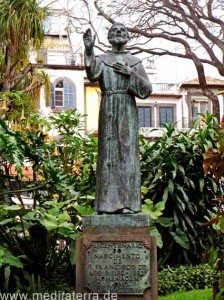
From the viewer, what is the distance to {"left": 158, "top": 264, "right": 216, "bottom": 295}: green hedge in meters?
8.98

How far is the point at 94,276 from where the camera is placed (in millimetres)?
5953

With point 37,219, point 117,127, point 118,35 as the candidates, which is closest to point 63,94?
point 37,219

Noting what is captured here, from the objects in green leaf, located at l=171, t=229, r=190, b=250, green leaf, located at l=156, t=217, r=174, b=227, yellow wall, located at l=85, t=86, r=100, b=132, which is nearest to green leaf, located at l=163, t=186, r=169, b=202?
green leaf, located at l=156, t=217, r=174, b=227

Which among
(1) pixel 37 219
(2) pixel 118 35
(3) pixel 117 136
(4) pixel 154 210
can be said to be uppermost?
(2) pixel 118 35

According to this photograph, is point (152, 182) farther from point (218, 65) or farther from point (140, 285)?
point (218, 65)

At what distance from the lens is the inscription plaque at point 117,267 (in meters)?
5.92

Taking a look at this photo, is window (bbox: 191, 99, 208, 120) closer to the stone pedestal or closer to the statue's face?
the statue's face

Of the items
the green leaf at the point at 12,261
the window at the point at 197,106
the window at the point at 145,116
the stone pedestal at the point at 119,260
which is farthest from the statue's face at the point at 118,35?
the window at the point at 197,106

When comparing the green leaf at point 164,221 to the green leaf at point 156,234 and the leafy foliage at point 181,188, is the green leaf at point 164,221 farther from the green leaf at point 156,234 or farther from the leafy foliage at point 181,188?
the green leaf at point 156,234

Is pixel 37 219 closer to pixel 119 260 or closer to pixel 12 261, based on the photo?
pixel 12 261

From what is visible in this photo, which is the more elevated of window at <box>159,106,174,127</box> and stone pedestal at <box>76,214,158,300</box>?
window at <box>159,106,174,127</box>

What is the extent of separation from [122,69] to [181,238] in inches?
168

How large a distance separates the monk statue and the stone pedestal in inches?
8.8

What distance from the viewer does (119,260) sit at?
5965 mm
